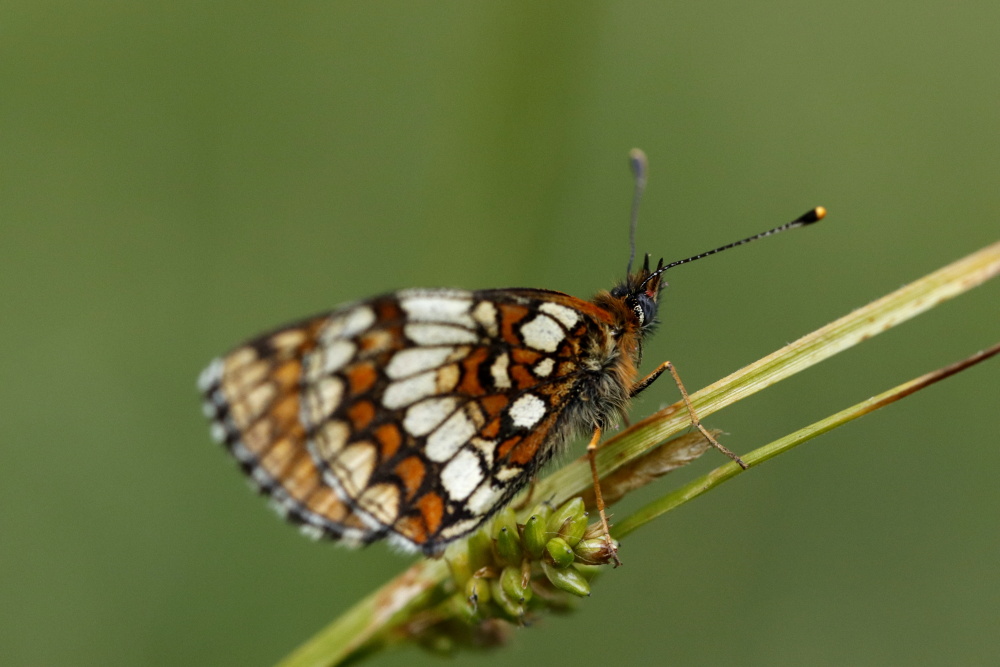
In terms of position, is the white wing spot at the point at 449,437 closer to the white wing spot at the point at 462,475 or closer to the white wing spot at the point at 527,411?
the white wing spot at the point at 462,475

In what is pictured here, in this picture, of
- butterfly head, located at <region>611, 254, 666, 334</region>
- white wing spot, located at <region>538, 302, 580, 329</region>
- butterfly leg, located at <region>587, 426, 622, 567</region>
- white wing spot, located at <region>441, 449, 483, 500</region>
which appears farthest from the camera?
butterfly head, located at <region>611, 254, 666, 334</region>

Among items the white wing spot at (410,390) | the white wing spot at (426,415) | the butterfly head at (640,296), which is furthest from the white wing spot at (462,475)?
the butterfly head at (640,296)

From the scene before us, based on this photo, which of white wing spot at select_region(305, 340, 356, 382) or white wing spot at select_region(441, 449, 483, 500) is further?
white wing spot at select_region(441, 449, 483, 500)

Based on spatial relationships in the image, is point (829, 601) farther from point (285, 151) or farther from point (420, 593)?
point (285, 151)

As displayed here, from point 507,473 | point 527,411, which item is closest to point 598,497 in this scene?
point 507,473

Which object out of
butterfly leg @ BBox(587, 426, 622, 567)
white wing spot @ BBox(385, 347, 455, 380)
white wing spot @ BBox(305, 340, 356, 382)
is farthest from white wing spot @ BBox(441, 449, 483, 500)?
white wing spot @ BBox(305, 340, 356, 382)

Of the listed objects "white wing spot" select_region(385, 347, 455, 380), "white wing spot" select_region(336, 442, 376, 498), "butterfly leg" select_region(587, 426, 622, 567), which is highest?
"white wing spot" select_region(385, 347, 455, 380)

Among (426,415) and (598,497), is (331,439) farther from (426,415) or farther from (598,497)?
(598,497)

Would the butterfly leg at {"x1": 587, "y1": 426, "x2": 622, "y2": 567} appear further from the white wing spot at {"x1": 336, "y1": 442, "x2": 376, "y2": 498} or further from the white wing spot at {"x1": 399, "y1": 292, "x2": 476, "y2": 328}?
the white wing spot at {"x1": 336, "y1": 442, "x2": 376, "y2": 498}
